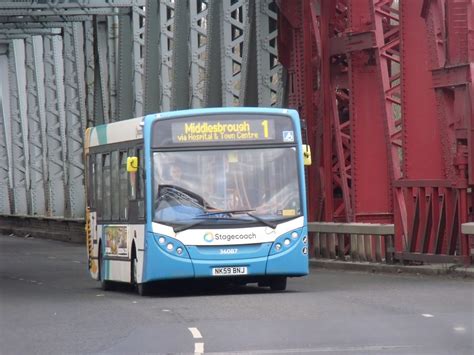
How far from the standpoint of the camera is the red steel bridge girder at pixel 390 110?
78.6ft

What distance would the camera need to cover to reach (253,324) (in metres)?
16.0

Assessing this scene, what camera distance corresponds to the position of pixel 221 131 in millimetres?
21438

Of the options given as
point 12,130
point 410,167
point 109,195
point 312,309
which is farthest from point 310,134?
point 12,130

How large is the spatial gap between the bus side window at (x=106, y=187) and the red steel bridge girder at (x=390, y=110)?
16.2ft

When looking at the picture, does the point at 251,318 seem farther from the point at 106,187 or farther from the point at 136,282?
the point at 106,187

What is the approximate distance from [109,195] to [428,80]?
17.6 feet

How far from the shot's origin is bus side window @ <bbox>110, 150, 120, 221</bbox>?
23.3m

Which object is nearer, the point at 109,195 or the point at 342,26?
the point at 109,195

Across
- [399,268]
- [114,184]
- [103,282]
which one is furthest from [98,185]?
[399,268]

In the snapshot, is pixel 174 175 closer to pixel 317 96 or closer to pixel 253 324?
pixel 253 324

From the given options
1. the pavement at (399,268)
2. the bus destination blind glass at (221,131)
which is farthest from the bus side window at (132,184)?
the pavement at (399,268)

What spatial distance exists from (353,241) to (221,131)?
8205mm

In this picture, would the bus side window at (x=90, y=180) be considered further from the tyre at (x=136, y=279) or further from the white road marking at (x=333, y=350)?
the white road marking at (x=333, y=350)

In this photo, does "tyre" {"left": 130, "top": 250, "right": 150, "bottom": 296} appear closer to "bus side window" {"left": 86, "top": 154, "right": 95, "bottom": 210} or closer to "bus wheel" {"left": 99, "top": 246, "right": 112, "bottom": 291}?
"bus wheel" {"left": 99, "top": 246, "right": 112, "bottom": 291}
